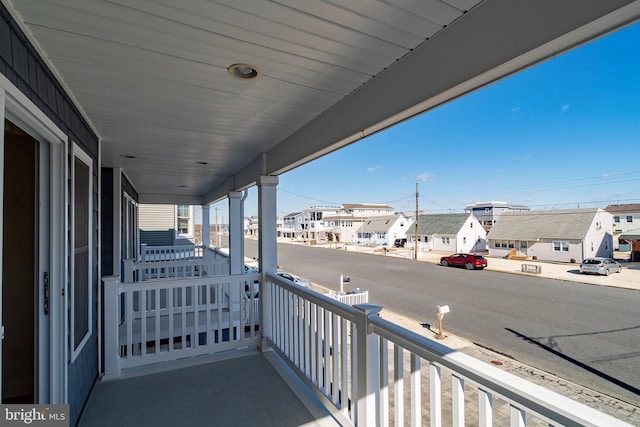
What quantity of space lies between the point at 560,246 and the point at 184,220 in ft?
73.8

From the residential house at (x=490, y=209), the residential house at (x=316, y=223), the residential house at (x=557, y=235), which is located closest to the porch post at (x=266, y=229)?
the residential house at (x=557, y=235)

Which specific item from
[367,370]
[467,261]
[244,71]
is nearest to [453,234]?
[467,261]

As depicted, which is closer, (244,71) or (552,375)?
(244,71)

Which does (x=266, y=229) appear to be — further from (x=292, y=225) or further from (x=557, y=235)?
(x=292, y=225)

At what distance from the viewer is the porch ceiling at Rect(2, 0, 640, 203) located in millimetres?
1096

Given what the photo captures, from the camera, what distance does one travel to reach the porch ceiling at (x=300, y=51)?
1096 millimetres

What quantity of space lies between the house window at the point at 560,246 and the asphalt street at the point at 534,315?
6.12m

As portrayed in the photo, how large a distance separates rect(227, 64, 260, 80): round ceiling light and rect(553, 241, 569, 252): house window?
23.1m

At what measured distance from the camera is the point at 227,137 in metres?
2.91

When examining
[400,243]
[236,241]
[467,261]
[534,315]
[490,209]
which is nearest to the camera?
[236,241]

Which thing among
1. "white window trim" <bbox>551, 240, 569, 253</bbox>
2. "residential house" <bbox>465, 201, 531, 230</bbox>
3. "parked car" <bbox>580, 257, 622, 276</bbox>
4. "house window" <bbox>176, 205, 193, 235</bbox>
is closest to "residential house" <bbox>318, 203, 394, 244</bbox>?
"residential house" <bbox>465, 201, 531, 230</bbox>

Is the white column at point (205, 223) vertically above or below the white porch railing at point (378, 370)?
above

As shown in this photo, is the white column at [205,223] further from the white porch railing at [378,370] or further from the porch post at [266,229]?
the white porch railing at [378,370]

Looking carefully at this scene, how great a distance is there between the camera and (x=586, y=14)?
88 cm
